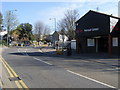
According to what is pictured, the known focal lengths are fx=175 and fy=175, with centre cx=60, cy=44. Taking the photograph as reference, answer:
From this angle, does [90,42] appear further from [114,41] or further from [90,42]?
[114,41]

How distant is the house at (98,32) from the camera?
22.2 m

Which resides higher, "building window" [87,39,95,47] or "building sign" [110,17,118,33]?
"building sign" [110,17,118,33]

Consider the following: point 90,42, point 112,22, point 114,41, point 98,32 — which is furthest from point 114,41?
point 90,42

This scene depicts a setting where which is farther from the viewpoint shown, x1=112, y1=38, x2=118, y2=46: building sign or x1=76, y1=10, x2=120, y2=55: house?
x1=112, y1=38, x2=118, y2=46: building sign

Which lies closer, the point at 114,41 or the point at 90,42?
the point at 114,41

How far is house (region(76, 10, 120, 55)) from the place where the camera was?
22.2 m

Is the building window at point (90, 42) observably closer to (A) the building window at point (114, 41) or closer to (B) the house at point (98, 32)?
(B) the house at point (98, 32)

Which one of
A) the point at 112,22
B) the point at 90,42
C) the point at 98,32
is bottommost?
the point at 90,42

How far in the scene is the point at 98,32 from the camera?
23.3 metres

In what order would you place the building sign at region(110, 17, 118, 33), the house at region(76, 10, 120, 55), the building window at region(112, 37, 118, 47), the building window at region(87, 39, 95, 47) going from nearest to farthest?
1. the building sign at region(110, 17, 118, 33)
2. the house at region(76, 10, 120, 55)
3. the building window at region(112, 37, 118, 47)
4. the building window at region(87, 39, 95, 47)

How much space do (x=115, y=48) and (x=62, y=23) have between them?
36.5 meters

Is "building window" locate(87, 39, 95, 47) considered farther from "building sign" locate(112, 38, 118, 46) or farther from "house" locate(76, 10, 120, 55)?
"building sign" locate(112, 38, 118, 46)

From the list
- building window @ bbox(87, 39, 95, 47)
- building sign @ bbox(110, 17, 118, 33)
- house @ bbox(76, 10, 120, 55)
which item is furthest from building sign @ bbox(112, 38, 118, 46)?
building window @ bbox(87, 39, 95, 47)

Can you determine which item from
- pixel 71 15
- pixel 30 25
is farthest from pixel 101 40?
pixel 30 25
